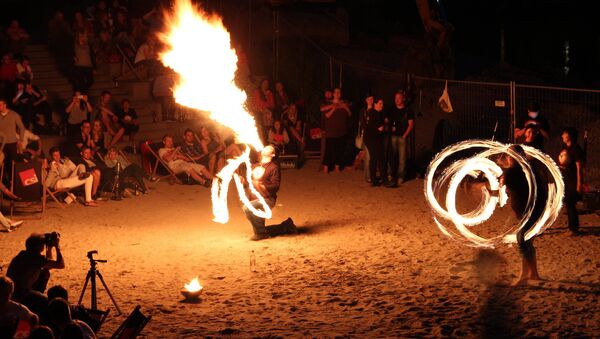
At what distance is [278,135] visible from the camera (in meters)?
20.6

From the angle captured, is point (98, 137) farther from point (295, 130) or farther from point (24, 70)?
point (295, 130)

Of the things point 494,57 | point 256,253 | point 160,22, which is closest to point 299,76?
point 160,22

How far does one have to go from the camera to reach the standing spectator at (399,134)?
18.5 metres

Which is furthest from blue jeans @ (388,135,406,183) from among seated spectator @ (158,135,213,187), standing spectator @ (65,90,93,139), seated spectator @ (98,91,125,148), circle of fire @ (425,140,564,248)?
standing spectator @ (65,90,93,139)

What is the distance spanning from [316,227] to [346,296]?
13.0ft

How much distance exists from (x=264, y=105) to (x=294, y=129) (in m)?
0.89

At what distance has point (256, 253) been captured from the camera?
44.0ft

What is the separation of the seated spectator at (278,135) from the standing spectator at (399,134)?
2.89m

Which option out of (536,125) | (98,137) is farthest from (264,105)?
(536,125)

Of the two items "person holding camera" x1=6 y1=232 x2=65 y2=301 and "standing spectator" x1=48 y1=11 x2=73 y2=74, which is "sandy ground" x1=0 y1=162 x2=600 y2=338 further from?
"standing spectator" x1=48 y1=11 x2=73 y2=74

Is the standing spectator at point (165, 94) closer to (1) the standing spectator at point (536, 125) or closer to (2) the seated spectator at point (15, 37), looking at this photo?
(2) the seated spectator at point (15, 37)

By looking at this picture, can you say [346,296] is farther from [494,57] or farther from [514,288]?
[494,57]

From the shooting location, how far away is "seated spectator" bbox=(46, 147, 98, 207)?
1706 cm

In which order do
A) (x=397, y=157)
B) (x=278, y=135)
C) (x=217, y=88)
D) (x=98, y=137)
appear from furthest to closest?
(x=278, y=135)
(x=98, y=137)
(x=397, y=157)
(x=217, y=88)
